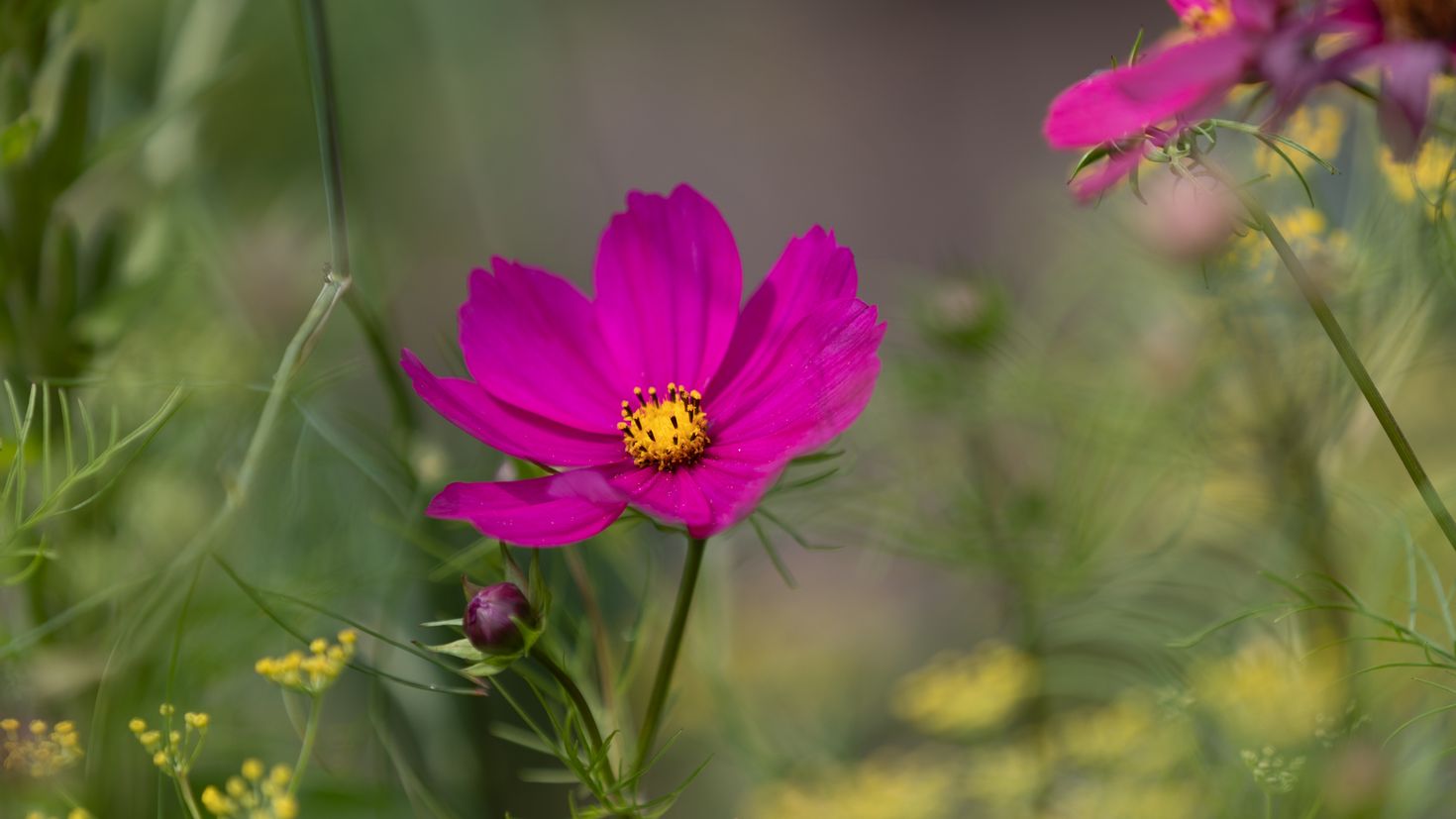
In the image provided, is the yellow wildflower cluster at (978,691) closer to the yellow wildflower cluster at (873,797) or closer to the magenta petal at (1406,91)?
the yellow wildflower cluster at (873,797)

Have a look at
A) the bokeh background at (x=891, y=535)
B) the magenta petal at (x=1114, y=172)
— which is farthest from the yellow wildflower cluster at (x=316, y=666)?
the magenta petal at (x=1114, y=172)

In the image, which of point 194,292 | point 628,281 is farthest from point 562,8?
point 628,281

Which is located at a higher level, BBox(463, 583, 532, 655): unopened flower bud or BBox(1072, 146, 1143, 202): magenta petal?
BBox(1072, 146, 1143, 202): magenta petal

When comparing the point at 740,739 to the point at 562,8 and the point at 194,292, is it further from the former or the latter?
the point at 562,8

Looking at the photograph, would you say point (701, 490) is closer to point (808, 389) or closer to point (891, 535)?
point (808, 389)

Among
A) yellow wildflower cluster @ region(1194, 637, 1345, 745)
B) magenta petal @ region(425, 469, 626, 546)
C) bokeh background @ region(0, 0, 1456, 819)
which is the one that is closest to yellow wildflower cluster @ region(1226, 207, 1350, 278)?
bokeh background @ region(0, 0, 1456, 819)

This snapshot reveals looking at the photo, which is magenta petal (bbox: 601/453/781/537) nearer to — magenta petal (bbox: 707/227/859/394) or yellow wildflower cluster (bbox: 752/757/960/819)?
magenta petal (bbox: 707/227/859/394)

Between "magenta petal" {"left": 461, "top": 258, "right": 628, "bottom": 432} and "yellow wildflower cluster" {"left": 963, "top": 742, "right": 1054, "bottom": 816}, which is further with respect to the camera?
"yellow wildflower cluster" {"left": 963, "top": 742, "right": 1054, "bottom": 816}
